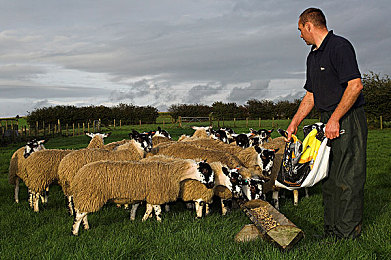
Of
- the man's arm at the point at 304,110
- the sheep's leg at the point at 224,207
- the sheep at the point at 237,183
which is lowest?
the sheep's leg at the point at 224,207

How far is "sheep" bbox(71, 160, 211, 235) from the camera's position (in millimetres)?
6023

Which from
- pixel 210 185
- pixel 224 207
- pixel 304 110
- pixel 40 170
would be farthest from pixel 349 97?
pixel 40 170

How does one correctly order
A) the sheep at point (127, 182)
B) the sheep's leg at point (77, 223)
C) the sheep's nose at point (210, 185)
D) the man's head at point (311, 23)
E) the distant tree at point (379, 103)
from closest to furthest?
the man's head at point (311, 23) → the sheep's leg at point (77, 223) → the sheep at point (127, 182) → the sheep's nose at point (210, 185) → the distant tree at point (379, 103)

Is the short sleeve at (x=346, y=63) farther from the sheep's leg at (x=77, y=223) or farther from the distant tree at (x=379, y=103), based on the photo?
the distant tree at (x=379, y=103)

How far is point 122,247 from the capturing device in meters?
4.71

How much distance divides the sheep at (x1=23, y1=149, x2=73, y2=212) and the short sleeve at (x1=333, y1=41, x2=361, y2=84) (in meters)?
6.52

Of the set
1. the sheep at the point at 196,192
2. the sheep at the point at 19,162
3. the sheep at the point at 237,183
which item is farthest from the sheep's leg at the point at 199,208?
the sheep at the point at 19,162

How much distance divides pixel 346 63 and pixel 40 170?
270 inches

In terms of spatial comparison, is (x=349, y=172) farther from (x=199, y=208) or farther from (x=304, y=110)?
(x=199, y=208)

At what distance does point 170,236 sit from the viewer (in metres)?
5.21

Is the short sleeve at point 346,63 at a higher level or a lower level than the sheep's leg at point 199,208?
higher

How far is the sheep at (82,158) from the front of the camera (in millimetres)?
7414

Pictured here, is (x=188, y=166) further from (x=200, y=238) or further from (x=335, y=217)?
(x=335, y=217)

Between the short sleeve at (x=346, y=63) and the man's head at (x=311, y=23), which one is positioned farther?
the man's head at (x=311, y=23)
